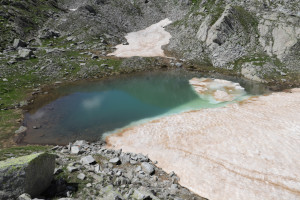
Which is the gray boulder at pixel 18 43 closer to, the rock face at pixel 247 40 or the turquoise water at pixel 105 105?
the turquoise water at pixel 105 105

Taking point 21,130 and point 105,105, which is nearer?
point 21,130

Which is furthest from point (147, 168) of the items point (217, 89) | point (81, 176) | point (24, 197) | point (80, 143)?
point (217, 89)

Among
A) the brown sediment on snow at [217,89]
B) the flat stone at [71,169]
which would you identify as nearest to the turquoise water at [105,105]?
the brown sediment on snow at [217,89]

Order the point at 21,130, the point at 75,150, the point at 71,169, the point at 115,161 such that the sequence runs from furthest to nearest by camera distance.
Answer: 1. the point at 21,130
2. the point at 75,150
3. the point at 115,161
4. the point at 71,169

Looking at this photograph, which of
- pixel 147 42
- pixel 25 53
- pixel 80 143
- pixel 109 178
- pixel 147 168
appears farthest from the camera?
pixel 147 42

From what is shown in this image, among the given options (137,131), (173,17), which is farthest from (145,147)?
(173,17)

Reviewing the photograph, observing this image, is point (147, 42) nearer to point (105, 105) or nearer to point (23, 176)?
point (105, 105)

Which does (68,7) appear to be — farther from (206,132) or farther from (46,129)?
(206,132)
